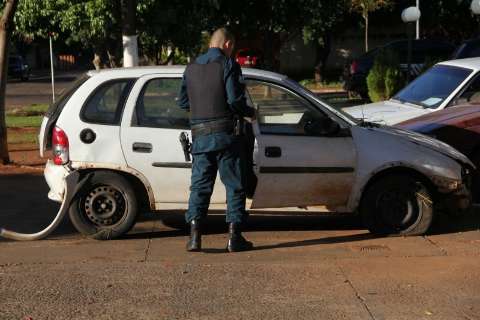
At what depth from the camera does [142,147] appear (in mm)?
7129

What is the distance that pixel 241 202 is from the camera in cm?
667

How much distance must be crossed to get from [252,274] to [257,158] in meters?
1.29

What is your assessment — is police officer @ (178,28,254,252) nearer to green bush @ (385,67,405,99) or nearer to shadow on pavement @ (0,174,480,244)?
shadow on pavement @ (0,174,480,244)

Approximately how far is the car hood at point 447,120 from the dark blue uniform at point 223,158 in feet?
A: 9.79

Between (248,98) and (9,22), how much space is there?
5.49m

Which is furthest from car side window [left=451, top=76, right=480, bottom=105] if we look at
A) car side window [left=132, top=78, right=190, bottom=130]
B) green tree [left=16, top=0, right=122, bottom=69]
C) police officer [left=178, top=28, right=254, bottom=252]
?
green tree [left=16, top=0, right=122, bottom=69]

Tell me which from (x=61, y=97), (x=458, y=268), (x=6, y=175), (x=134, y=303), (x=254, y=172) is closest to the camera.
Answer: (x=134, y=303)

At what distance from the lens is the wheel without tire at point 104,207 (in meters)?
7.16

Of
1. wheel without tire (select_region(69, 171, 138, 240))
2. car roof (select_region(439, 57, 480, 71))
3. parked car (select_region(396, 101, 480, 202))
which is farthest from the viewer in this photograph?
car roof (select_region(439, 57, 480, 71))

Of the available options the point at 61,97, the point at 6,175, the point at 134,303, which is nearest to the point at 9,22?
the point at 6,175

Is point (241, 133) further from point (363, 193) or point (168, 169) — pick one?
point (363, 193)

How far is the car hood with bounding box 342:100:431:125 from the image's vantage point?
9562 mm

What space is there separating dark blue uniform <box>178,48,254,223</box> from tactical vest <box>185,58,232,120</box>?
0.04 meters

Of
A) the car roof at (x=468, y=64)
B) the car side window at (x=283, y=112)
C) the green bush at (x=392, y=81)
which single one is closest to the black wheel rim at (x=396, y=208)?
the car side window at (x=283, y=112)
